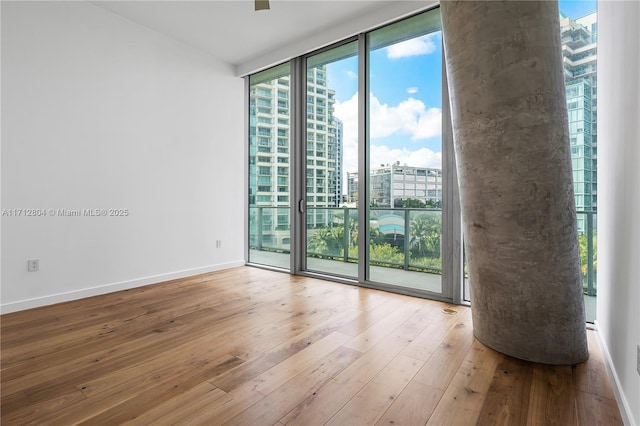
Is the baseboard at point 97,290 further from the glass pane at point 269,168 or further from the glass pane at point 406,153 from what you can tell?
the glass pane at point 406,153

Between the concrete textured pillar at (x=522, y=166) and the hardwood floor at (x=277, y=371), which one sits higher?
the concrete textured pillar at (x=522, y=166)

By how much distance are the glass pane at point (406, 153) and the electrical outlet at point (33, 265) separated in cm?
324

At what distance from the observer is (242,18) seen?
3.64m

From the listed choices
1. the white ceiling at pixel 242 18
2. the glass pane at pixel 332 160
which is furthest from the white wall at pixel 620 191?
the glass pane at pixel 332 160

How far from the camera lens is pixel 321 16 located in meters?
3.60

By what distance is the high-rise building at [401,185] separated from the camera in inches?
129

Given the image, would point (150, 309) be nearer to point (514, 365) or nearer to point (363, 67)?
point (514, 365)

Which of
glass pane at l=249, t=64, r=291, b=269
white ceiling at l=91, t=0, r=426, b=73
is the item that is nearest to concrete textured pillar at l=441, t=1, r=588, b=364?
white ceiling at l=91, t=0, r=426, b=73

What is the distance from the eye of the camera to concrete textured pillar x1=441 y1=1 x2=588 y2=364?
181 cm

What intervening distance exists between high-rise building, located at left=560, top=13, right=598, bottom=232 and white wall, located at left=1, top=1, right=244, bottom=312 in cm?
395

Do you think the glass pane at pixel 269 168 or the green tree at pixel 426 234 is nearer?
the green tree at pixel 426 234

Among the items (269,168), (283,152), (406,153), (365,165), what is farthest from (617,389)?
(269,168)

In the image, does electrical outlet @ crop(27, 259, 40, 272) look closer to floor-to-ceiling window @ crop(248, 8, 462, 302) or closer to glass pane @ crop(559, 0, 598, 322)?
floor-to-ceiling window @ crop(248, 8, 462, 302)

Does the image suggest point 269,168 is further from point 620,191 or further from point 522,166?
point 620,191
